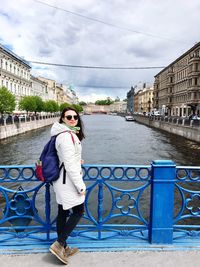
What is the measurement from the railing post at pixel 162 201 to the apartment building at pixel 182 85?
182 ft

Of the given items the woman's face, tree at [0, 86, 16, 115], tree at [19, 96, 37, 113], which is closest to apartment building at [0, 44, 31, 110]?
tree at [19, 96, 37, 113]

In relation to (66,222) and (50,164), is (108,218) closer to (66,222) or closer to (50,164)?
(66,222)

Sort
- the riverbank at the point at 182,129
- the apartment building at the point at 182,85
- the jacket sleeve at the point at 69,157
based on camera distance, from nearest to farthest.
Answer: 1. the jacket sleeve at the point at 69,157
2. the riverbank at the point at 182,129
3. the apartment building at the point at 182,85

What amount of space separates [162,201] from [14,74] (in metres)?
61.0

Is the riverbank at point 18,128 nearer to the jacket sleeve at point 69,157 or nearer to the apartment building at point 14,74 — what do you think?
the apartment building at point 14,74

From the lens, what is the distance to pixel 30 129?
→ 4166 cm

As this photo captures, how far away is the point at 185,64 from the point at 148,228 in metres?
66.5

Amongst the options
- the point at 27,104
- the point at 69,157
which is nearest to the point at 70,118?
the point at 69,157

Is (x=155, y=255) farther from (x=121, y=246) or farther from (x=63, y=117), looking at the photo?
(x=63, y=117)

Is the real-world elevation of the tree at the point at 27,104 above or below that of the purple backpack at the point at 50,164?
above

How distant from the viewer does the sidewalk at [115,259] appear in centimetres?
309

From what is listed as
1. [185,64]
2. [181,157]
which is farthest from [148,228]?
[185,64]

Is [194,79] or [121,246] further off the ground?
[194,79]

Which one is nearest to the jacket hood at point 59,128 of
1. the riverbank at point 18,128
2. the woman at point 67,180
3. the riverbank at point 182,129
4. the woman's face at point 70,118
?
the woman at point 67,180
